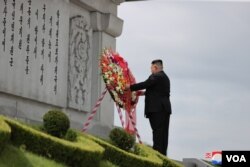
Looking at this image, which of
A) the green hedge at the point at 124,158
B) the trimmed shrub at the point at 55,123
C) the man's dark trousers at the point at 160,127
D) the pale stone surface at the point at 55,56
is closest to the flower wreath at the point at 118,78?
the man's dark trousers at the point at 160,127

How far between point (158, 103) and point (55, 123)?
2.38 meters

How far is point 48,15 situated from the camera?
11.6m

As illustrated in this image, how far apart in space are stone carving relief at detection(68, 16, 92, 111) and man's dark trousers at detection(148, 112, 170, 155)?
2.57 metres

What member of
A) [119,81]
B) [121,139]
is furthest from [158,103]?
[121,139]

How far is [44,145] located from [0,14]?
352 centimetres

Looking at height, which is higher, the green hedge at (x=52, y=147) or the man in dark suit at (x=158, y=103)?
the man in dark suit at (x=158, y=103)

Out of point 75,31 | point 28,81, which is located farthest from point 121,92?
point 75,31

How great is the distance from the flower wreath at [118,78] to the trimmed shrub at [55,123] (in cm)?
219

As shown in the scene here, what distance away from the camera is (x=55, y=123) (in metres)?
8.14

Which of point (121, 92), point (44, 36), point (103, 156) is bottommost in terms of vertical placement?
point (103, 156)

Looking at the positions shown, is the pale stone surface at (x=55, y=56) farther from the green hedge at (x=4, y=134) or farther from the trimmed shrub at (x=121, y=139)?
the green hedge at (x=4, y=134)

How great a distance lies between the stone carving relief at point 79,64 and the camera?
1250 cm

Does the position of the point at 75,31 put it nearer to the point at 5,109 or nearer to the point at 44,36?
the point at 44,36

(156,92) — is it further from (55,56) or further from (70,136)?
(55,56)
